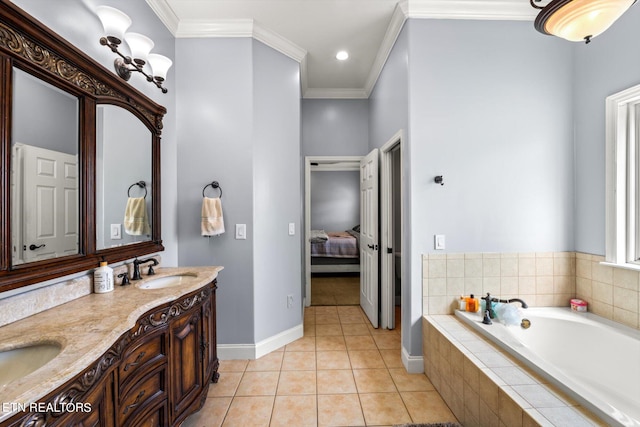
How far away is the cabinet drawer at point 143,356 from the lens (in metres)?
1.15

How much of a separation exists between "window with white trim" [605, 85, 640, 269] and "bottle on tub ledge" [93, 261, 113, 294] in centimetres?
325

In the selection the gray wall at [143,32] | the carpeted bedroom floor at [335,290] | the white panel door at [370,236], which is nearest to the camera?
the gray wall at [143,32]

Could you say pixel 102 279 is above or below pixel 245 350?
above

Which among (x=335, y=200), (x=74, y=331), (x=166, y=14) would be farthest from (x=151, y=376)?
(x=335, y=200)

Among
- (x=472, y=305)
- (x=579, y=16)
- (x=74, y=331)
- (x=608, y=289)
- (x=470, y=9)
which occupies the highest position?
(x=470, y=9)

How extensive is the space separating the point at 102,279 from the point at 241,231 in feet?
3.60

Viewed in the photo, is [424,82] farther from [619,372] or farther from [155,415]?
[155,415]

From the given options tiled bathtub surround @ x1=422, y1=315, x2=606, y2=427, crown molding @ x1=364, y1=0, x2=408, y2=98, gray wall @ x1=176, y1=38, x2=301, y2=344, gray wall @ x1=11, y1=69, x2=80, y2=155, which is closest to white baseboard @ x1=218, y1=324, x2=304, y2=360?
Answer: gray wall @ x1=176, y1=38, x2=301, y2=344

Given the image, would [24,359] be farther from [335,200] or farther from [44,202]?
[335,200]

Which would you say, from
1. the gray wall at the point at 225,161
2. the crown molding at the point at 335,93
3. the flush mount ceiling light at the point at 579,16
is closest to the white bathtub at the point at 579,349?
the flush mount ceiling light at the point at 579,16

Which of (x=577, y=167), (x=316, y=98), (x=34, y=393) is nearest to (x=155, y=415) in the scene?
(x=34, y=393)

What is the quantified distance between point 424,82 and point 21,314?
270 centimetres

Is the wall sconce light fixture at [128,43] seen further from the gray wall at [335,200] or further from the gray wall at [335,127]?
the gray wall at [335,200]

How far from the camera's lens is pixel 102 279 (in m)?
1.52
